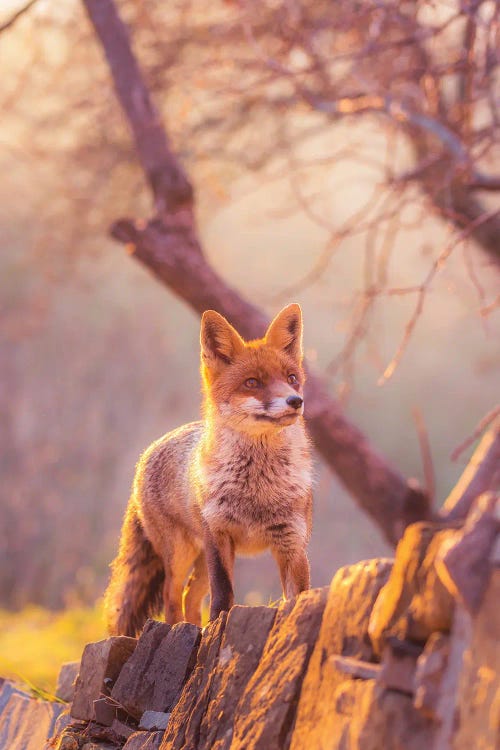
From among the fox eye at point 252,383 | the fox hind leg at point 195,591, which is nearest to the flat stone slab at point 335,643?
the fox eye at point 252,383

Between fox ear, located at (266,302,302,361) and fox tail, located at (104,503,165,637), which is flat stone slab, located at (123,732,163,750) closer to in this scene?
fox tail, located at (104,503,165,637)

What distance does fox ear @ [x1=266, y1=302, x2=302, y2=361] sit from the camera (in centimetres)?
427

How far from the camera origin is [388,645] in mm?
2166

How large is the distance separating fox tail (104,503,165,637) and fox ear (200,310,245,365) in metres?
1.02

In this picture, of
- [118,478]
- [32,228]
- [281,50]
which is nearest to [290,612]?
[281,50]

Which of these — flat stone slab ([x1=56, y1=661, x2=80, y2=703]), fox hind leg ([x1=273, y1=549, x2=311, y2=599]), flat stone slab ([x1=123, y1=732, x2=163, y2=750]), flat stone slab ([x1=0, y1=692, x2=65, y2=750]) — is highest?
fox hind leg ([x1=273, y1=549, x2=311, y2=599])

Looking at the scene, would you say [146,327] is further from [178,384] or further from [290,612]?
[290,612]

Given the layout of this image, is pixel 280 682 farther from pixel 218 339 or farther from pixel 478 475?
pixel 218 339

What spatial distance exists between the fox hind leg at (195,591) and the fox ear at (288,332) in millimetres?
1150

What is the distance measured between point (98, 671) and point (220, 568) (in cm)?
63

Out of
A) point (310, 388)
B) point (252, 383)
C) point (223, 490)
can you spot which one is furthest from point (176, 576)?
point (310, 388)

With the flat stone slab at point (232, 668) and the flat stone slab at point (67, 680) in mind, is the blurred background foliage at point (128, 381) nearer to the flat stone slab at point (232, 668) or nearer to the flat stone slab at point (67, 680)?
the flat stone slab at point (67, 680)

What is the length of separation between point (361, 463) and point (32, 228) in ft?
53.5

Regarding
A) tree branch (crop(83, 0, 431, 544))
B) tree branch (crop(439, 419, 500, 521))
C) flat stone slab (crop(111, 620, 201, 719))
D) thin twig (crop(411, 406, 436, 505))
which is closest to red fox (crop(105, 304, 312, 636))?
flat stone slab (crop(111, 620, 201, 719))
